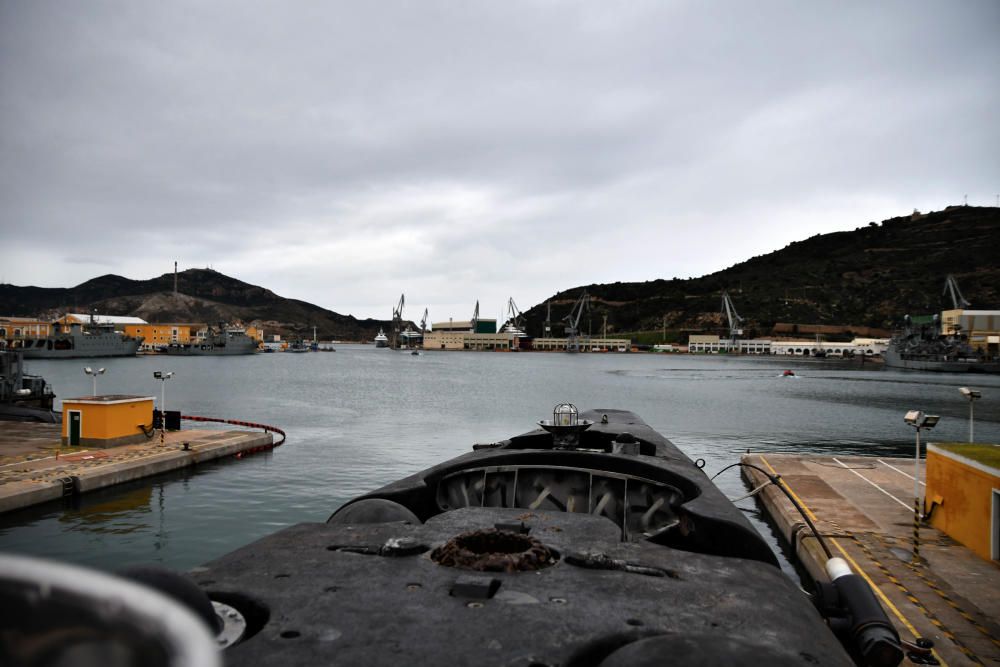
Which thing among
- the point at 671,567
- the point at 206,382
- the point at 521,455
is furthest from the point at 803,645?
the point at 206,382

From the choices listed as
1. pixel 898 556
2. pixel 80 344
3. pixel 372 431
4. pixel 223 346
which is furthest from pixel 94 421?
pixel 223 346

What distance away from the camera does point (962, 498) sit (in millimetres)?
14602

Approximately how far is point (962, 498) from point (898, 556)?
8.43 ft

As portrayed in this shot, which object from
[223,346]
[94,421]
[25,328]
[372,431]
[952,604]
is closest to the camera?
[952,604]

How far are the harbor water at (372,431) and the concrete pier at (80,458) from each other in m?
0.53

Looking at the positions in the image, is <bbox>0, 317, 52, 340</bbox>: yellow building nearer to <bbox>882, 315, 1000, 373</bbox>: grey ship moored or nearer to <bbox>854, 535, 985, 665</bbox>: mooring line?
<bbox>854, 535, 985, 665</bbox>: mooring line

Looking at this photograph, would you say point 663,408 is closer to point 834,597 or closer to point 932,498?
point 932,498

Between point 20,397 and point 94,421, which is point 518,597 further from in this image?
point 20,397

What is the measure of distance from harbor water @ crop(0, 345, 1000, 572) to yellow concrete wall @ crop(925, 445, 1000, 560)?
4.00m

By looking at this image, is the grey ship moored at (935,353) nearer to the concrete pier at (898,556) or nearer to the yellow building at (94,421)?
the concrete pier at (898,556)

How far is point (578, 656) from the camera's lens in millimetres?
4559

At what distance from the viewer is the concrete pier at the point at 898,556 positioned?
9883 mm

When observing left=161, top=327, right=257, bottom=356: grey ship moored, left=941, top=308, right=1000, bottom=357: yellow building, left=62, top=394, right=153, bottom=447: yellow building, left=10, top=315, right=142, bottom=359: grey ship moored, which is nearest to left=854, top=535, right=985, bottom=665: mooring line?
left=62, top=394, right=153, bottom=447: yellow building

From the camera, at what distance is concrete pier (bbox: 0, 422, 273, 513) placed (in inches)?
809
